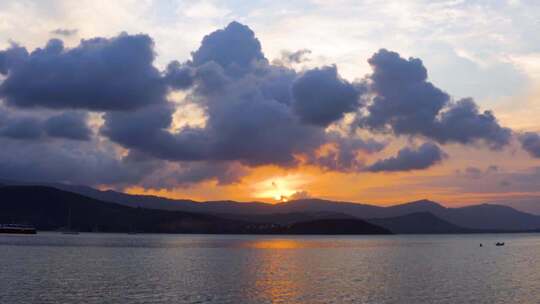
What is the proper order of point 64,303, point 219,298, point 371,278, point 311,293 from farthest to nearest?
point 371,278 → point 311,293 → point 219,298 → point 64,303

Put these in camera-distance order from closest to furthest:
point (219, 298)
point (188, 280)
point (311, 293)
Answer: point (219, 298), point (311, 293), point (188, 280)

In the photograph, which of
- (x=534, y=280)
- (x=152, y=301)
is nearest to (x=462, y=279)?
(x=534, y=280)

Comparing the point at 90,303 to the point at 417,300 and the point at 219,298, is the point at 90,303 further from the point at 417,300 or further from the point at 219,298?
the point at 417,300

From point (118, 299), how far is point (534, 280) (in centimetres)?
8779

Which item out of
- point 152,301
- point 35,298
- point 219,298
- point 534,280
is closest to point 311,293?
point 219,298

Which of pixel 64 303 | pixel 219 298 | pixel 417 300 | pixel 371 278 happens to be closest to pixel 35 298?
pixel 64 303

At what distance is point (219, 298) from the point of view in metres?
94.9

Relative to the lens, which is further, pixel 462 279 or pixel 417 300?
pixel 462 279

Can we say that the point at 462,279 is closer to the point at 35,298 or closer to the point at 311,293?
the point at 311,293

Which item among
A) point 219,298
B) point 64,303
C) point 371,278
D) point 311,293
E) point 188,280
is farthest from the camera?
point 371,278

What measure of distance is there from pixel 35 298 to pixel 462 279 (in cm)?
8560

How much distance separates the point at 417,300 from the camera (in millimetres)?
95438

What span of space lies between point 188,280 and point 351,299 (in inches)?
1521

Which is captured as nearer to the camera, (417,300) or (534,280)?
(417,300)
